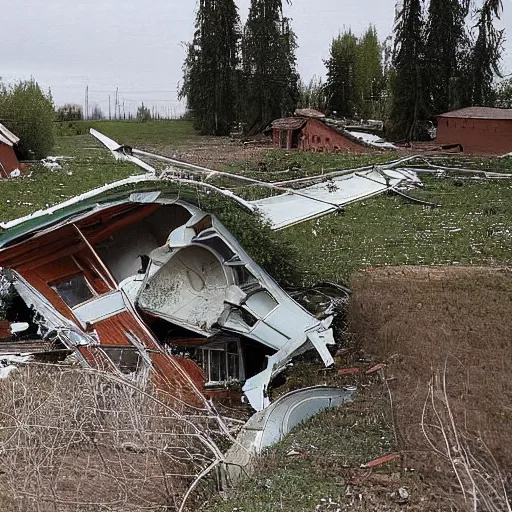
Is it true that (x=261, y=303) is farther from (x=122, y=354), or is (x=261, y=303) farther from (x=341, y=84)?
(x=341, y=84)

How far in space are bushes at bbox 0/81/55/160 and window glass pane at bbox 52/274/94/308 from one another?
58.1ft

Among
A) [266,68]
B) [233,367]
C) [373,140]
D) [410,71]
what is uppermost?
[266,68]

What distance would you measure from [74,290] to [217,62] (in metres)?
30.8

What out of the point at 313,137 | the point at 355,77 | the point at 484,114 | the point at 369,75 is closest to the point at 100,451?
the point at 484,114

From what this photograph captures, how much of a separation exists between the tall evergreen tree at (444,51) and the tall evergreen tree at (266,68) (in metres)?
8.78

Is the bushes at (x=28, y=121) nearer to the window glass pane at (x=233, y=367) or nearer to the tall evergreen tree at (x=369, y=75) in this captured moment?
the window glass pane at (x=233, y=367)

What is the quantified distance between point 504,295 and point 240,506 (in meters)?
4.17

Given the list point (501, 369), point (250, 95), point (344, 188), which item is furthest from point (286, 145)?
point (501, 369)

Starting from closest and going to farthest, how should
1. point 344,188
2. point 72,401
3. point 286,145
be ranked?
point 72,401 < point 344,188 < point 286,145

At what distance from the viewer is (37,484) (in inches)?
170

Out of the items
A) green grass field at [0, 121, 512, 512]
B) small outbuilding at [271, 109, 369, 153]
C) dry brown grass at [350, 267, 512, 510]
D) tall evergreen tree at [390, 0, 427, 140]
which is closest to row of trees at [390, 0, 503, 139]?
tall evergreen tree at [390, 0, 427, 140]

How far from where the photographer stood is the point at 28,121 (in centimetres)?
2430

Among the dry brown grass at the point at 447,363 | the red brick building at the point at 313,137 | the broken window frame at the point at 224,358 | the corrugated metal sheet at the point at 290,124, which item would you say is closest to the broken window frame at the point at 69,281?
the broken window frame at the point at 224,358

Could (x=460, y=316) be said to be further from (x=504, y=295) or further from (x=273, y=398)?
(x=273, y=398)
